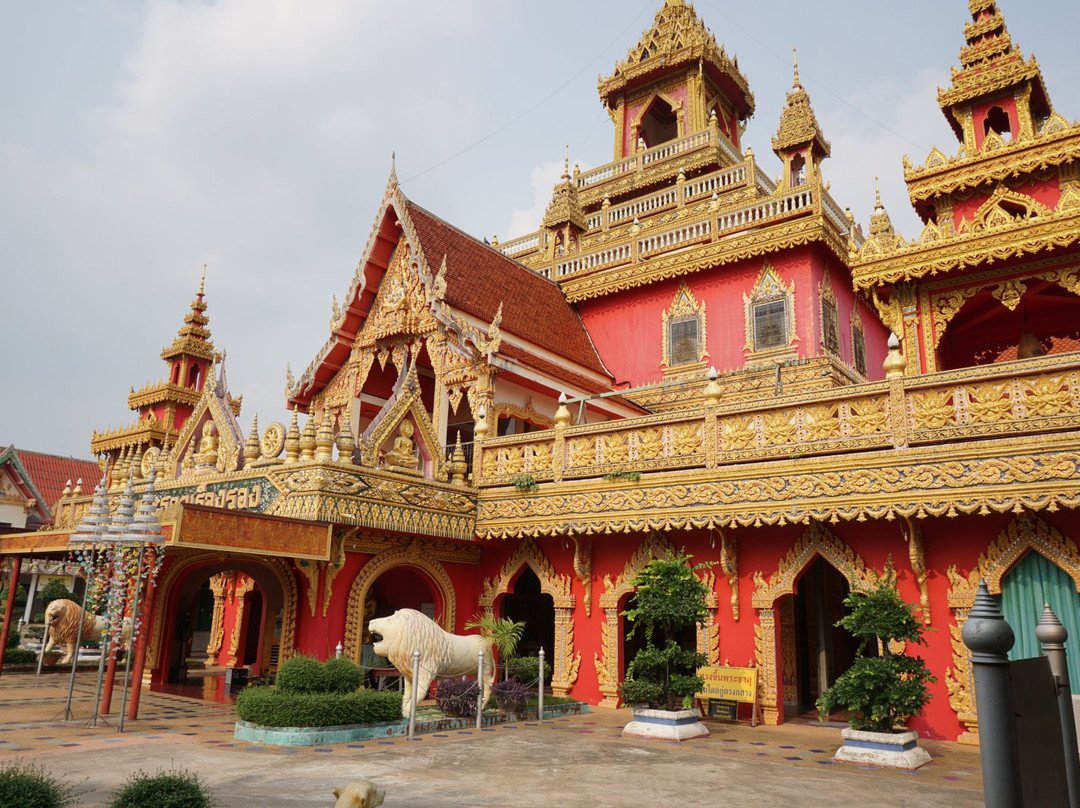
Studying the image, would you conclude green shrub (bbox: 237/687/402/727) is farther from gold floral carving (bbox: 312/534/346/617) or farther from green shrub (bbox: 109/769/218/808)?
green shrub (bbox: 109/769/218/808)

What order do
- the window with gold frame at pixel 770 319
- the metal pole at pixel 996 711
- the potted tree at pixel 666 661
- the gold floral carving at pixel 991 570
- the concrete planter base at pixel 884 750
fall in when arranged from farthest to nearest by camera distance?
the window with gold frame at pixel 770 319, the potted tree at pixel 666 661, the gold floral carving at pixel 991 570, the concrete planter base at pixel 884 750, the metal pole at pixel 996 711

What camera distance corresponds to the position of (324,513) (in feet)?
36.3

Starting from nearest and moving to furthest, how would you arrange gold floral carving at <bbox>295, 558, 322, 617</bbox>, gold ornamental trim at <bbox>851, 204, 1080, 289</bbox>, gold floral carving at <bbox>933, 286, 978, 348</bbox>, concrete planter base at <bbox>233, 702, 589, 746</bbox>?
concrete planter base at <bbox>233, 702, 589, 746</bbox>, gold ornamental trim at <bbox>851, 204, 1080, 289</bbox>, gold floral carving at <bbox>295, 558, 322, 617</bbox>, gold floral carving at <bbox>933, 286, 978, 348</bbox>

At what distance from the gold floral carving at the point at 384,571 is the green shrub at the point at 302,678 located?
2.55 m

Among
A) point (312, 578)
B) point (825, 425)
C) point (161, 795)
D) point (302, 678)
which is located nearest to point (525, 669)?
point (312, 578)

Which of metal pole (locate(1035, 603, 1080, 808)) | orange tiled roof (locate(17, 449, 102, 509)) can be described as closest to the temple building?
metal pole (locate(1035, 603, 1080, 808))

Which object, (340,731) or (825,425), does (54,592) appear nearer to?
(340,731)

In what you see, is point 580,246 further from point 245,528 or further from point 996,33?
point 245,528

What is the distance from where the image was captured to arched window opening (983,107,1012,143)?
14320 millimetres

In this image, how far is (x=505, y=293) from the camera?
17359 millimetres

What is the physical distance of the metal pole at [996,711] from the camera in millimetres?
2625

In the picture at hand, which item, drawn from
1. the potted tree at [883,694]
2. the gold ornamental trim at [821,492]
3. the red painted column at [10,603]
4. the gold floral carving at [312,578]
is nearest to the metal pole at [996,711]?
the potted tree at [883,694]

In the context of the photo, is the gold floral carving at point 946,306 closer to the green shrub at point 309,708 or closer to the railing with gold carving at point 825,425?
the railing with gold carving at point 825,425

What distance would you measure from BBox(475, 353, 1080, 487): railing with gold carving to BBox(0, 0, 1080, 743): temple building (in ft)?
0.12
